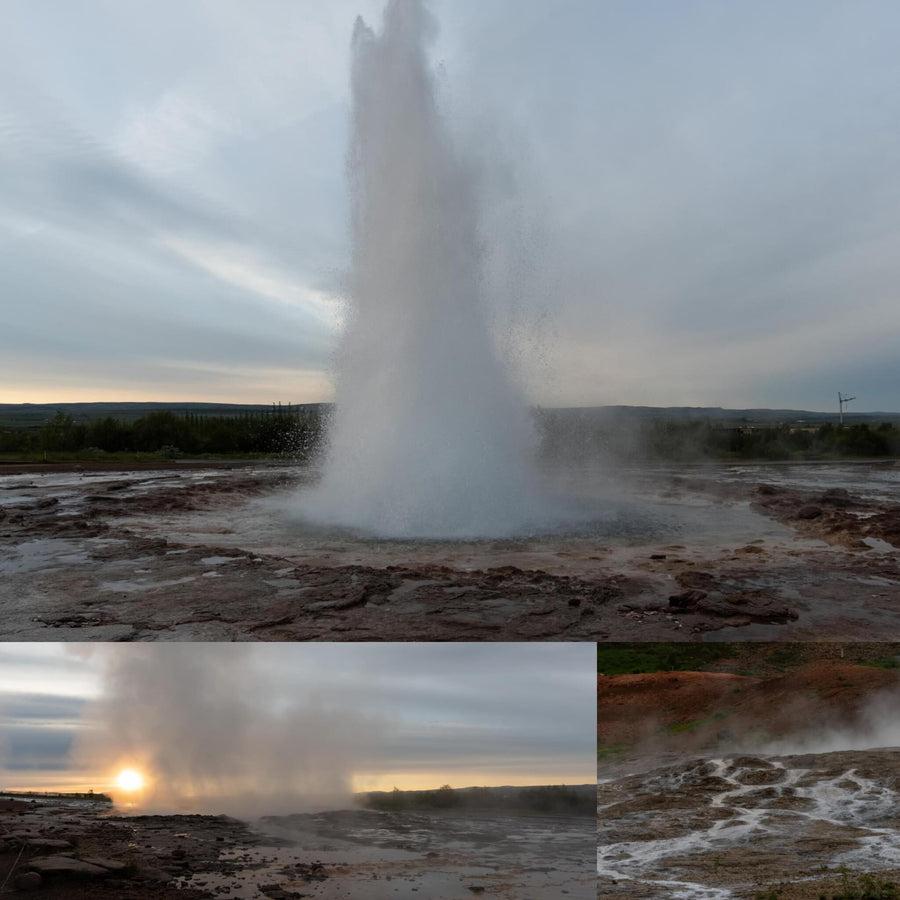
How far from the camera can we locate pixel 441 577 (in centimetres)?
775

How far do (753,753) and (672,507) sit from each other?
27.4 feet

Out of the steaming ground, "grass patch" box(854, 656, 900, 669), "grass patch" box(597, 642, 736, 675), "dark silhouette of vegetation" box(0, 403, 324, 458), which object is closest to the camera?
"grass patch" box(597, 642, 736, 675)

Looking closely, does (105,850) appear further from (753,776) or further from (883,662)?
(883,662)

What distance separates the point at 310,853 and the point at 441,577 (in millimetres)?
4634

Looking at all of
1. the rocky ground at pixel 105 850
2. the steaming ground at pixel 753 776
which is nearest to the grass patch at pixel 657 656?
the steaming ground at pixel 753 776

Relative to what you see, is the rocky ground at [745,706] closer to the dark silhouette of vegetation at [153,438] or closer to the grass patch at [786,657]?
the grass patch at [786,657]

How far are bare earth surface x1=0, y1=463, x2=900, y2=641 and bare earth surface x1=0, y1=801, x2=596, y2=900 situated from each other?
262 centimetres

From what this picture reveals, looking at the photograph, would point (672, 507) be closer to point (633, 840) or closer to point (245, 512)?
point (245, 512)

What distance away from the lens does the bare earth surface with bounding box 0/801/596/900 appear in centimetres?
304

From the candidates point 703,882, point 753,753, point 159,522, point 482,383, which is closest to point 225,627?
point 703,882

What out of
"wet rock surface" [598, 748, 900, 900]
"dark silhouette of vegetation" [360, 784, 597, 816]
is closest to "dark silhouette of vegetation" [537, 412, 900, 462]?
"wet rock surface" [598, 748, 900, 900]

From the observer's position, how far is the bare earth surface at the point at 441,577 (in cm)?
627

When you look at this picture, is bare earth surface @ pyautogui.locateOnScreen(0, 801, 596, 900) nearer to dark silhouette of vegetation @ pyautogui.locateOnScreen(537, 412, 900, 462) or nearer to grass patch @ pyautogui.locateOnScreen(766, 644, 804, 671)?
grass patch @ pyautogui.locateOnScreen(766, 644, 804, 671)

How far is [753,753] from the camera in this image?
677 cm
